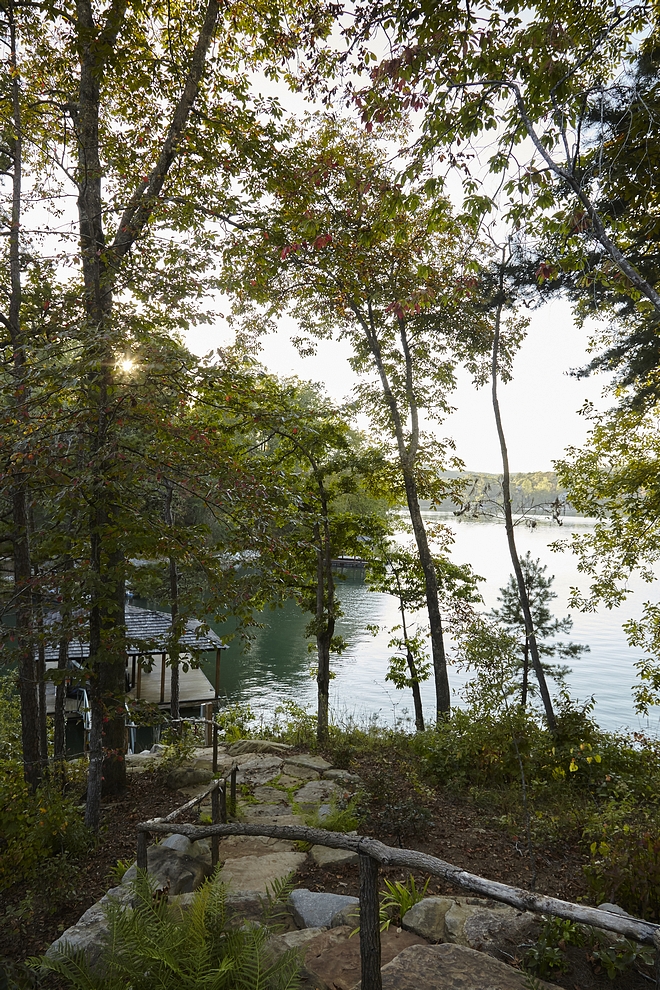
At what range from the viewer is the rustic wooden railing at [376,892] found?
2.12 metres

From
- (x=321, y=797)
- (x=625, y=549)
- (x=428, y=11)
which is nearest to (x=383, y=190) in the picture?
(x=428, y=11)

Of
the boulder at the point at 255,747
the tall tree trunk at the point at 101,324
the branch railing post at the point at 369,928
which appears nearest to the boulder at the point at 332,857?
the tall tree trunk at the point at 101,324

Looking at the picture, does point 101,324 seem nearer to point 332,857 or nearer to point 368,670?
point 332,857

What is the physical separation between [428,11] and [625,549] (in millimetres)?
11971

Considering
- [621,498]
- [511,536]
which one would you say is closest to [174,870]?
[511,536]

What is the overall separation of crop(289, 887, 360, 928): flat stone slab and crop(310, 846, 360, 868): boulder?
1.17 metres

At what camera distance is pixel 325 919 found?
427 centimetres

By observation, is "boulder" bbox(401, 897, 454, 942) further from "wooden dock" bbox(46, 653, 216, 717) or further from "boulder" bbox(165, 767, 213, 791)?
"wooden dock" bbox(46, 653, 216, 717)

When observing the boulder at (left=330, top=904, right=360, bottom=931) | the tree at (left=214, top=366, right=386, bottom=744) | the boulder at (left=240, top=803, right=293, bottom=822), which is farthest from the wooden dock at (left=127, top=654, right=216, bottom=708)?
the boulder at (left=330, top=904, right=360, bottom=931)

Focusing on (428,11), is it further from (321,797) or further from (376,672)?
(376,672)

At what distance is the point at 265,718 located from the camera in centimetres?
1853

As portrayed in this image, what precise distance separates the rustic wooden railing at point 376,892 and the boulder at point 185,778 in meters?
4.37

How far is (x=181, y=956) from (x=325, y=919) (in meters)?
1.49

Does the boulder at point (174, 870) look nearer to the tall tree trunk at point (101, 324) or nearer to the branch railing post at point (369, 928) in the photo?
the tall tree trunk at point (101, 324)
